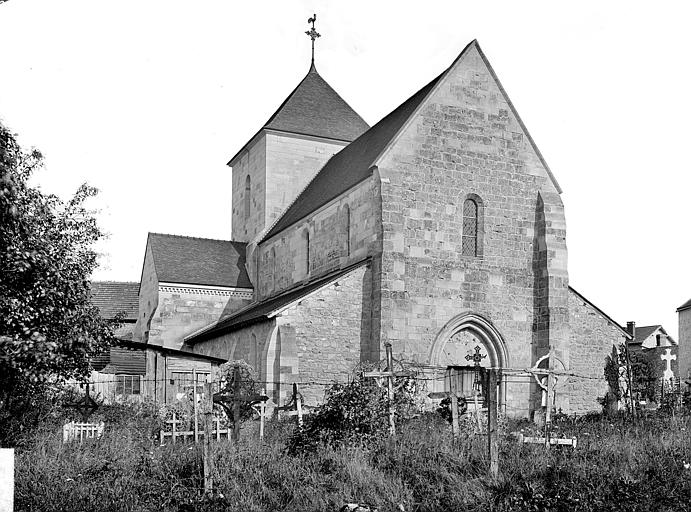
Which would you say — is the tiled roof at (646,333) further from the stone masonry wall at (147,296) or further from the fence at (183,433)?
the fence at (183,433)

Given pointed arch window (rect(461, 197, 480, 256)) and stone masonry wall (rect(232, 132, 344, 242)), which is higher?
stone masonry wall (rect(232, 132, 344, 242))

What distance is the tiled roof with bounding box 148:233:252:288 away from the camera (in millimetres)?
37628

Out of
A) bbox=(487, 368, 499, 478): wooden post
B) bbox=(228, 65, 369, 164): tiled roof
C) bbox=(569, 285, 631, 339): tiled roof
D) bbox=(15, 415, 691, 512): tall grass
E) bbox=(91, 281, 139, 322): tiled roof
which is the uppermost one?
bbox=(228, 65, 369, 164): tiled roof

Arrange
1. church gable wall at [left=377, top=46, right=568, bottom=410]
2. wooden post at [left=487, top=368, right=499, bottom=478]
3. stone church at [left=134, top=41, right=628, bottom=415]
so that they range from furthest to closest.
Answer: church gable wall at [left=377, top=46, right=568, bottom=410] < stone church at [left=134, top=41, right=628, bottom=415] < wooden post at [left=487, top=368, right=499, bottom=478]

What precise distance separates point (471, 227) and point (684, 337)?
1448 inches

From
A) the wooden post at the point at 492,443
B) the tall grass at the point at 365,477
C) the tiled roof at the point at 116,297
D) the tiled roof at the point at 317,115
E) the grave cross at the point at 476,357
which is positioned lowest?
the tall grass at the point at 365,477

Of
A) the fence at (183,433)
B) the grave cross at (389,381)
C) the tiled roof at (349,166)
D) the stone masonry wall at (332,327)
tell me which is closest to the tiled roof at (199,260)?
the tiled roof at (349,166)

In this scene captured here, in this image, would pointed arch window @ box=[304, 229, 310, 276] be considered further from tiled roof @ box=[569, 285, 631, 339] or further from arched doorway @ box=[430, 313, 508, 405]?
tiled roof @ box=[569, 285, 631, 339]

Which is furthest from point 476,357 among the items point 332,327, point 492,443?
point 492,443

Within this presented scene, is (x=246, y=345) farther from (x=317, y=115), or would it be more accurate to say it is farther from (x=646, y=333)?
(x=646, y=333)

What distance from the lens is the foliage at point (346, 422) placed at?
16062mm

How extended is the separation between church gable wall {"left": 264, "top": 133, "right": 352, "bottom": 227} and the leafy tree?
18.8 m

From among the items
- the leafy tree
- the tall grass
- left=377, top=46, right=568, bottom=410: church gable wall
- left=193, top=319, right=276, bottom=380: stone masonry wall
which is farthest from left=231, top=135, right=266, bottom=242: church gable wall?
the tall grass

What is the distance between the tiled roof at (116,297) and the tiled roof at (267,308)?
66.5 feet
